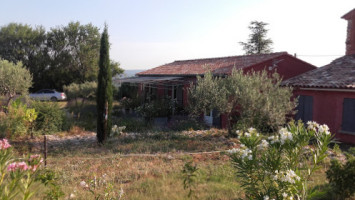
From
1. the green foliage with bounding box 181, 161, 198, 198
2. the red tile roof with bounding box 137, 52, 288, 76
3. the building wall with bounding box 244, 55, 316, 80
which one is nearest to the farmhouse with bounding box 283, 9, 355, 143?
the building wall with bounding box 244, 55, 316, 80

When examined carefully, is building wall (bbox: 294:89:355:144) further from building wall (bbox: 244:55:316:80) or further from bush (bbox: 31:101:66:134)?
bush (bbox: 31:101:66:134)

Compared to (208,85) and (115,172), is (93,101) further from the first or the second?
(115,172)

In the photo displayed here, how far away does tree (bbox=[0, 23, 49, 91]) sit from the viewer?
1297 inches

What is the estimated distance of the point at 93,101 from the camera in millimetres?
24859

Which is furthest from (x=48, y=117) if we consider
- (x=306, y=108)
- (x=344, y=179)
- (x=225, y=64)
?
(x=306, y=108)

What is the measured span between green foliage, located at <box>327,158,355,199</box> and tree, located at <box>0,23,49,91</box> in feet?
112

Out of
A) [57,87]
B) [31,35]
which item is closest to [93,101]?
[57,87]

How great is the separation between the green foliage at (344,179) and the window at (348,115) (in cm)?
809

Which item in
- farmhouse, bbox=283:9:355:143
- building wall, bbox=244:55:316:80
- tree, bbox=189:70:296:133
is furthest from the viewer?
building wall, bbox=244:55:316:80

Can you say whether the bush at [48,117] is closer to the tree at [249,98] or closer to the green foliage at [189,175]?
the tree at [249,98]

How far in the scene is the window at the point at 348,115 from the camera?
1168cm

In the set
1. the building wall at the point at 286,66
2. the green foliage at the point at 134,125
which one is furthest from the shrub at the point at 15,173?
the building wall at the point at 286,66

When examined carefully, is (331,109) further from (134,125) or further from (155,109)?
(134,125)

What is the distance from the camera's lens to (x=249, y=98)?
987 centimetres
